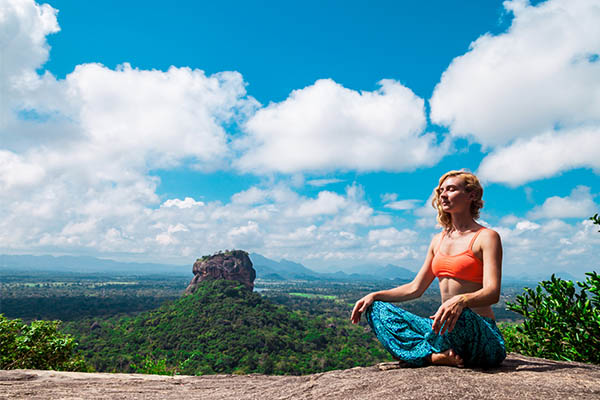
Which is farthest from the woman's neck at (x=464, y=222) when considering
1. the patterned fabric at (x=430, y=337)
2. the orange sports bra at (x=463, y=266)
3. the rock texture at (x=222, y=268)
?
the rock texture at (x=222, y=268)

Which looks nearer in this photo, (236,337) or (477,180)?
(477,180)

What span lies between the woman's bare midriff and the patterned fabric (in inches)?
2.6

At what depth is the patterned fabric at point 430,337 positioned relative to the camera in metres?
3.36

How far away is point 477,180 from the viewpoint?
4.03 metres

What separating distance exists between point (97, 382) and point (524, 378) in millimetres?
5248

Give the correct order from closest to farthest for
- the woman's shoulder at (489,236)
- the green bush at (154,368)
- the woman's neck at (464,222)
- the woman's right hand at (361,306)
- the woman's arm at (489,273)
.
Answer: the woman's arm at (489,273) → the woman's shoulder at (489,236) → the woman's right hand at (361,306) → the woman's neck at (464,222) → the green bush at (154,368)

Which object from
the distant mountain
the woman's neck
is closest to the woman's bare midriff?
the woman's neck

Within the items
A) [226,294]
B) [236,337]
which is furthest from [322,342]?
[226,294]

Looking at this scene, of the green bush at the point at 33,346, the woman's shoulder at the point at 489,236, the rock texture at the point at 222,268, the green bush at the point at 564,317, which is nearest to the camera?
the woman's shoulder at the point at 489,236

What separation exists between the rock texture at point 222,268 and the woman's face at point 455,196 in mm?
65713

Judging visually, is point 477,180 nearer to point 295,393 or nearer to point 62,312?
point 295,393

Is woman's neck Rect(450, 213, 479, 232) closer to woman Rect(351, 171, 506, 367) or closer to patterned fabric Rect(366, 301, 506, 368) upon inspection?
woman Rect(351, 171, 506, 367)

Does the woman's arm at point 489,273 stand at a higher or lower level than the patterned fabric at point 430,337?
higher

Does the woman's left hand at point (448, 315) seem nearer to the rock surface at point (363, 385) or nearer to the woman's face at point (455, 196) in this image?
the rock surface at point (363, 385)
